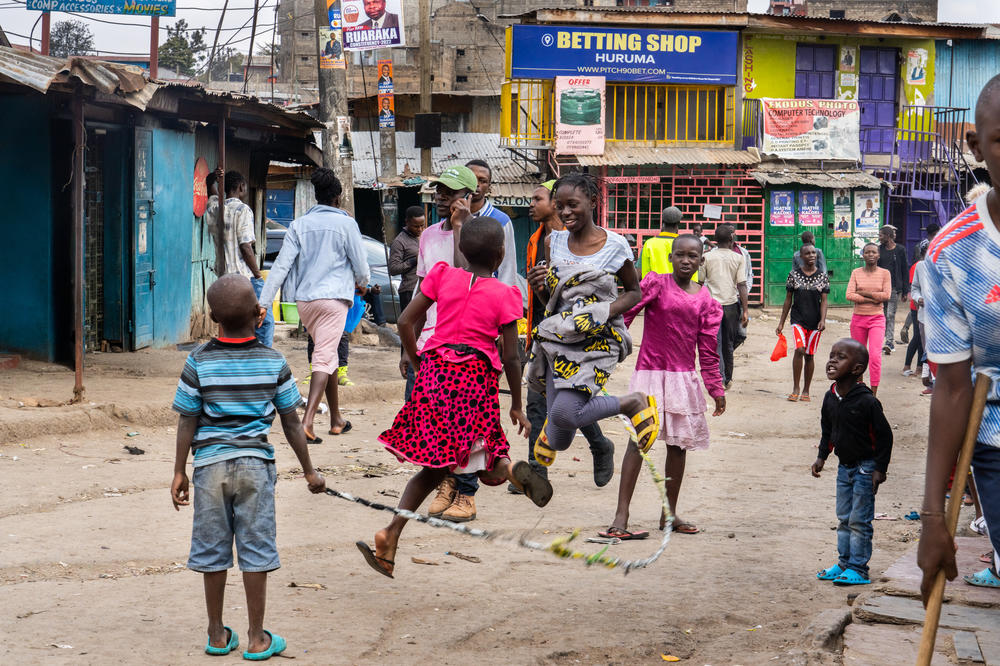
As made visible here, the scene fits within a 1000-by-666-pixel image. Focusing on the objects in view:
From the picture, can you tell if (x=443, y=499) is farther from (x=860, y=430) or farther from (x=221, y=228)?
(x=221, y=228)

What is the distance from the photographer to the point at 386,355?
14281 millimetres

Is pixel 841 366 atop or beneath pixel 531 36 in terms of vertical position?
beneath

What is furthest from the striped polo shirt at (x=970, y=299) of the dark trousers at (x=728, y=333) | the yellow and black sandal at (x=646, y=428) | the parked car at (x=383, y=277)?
the parked car at (x=383, y=277)

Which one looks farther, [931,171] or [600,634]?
[931,171]

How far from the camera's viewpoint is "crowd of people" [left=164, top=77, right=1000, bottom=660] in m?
2.86

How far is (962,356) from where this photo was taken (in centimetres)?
284

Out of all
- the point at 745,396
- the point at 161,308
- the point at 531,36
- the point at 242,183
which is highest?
the point at 531,36

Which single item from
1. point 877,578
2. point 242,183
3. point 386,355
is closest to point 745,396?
point 386,355

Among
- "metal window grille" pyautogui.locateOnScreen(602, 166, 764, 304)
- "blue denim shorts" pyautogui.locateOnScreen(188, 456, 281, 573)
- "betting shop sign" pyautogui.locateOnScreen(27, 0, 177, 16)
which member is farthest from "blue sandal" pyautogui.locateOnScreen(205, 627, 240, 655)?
"metal window grille" pyautogui.locateOnScreen(602, 166, 764, 304)

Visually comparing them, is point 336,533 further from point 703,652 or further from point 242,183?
point 242,183

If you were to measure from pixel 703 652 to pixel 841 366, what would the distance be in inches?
69.5

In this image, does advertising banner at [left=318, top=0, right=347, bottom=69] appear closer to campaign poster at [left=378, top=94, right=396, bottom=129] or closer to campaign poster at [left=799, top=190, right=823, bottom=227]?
campaign poster at [left=378, top=94, right=396, bottom=129]

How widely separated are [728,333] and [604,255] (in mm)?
6581

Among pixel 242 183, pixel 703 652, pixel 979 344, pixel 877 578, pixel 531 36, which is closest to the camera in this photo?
pixel 979 344
